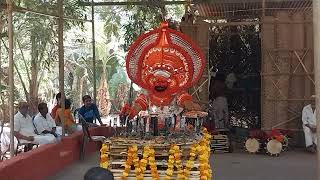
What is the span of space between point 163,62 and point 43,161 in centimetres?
225

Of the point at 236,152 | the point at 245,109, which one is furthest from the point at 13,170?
the point at 245,109

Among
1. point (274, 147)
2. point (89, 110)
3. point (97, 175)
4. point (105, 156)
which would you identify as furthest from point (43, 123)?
point (97, 175)

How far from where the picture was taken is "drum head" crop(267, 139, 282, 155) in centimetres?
1031

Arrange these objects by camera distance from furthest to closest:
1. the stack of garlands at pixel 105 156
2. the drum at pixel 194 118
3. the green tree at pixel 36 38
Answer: the green tree at pixel 36 38, the drum at pixel 194 118, the stack of garlands at pixel 105 156

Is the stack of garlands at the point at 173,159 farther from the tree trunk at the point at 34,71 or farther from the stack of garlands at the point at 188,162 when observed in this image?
the tree trunk at the point at 34,71

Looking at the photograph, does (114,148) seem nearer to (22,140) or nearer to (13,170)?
(13,170)

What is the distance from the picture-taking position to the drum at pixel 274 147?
1031 cm

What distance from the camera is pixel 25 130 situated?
9430 millimetres

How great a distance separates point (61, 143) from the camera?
8.75 m

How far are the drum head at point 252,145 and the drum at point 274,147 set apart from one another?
28 cm

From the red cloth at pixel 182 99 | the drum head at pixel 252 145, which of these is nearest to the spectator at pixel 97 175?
the red cloth at pixel 182 99

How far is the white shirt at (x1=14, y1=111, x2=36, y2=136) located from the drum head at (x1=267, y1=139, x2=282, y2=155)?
4.23 metres

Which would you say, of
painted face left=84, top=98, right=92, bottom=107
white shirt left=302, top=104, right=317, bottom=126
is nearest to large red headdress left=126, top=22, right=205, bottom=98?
white shirt left=302, top=104, right=317, bottom=126

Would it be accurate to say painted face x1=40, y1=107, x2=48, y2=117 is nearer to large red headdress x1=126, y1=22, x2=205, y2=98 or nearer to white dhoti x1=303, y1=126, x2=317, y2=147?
large red headdress x1=126, y1=22, x2=205, y2=98
